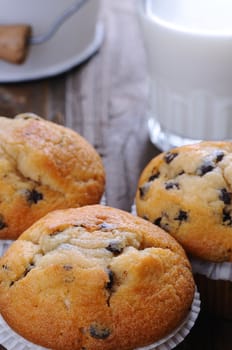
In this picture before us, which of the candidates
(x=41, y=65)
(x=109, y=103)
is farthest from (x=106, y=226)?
(x=41, y=65)

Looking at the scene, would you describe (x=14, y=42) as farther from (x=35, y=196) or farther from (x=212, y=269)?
(x=212, y=269)

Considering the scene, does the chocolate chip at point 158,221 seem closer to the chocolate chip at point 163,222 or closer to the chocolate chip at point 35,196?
the chocolate chip at point 163,222

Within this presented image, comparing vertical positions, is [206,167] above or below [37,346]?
above

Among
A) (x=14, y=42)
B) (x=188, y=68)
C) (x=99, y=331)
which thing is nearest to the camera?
(x=99, y=331)

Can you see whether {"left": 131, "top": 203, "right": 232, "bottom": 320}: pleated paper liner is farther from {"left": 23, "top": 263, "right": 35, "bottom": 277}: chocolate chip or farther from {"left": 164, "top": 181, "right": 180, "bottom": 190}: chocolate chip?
{"left": 23, "top": 263, "right": 35, "bottom": 277}: chocolate chip

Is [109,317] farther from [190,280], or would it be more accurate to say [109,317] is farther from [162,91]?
[162,91]

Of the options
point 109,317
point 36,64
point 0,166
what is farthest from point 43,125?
point 36,64

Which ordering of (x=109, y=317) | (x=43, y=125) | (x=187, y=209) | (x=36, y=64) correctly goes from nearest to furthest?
(x=109, y=317) < (x=187, y=209) < (x=43, y=125) < (x=36, y=64)
